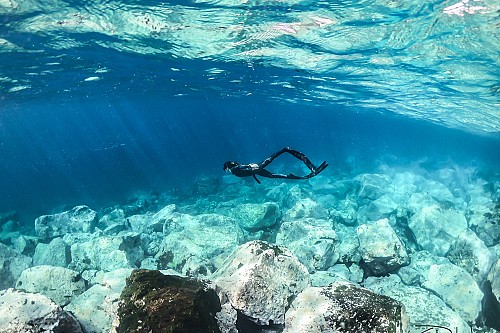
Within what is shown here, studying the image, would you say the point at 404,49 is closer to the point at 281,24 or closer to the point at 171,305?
the point at 281,24

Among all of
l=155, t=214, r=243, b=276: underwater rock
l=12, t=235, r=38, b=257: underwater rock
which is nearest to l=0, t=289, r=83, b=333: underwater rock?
l=155, t=214, r=243, b=276: underwater rock

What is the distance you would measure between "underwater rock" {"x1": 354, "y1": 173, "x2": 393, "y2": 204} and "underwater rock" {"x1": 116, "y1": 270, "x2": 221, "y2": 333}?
53.9 feet

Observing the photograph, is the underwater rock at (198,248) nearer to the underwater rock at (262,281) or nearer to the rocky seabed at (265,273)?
the rocky seabed at (265,273)

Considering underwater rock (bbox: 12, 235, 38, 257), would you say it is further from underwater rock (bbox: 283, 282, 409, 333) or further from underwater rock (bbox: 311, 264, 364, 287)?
underwater rock (bbox: 283, 282, 409, 333)

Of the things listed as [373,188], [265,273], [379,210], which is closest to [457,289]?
[265,273]

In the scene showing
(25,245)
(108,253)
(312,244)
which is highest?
(312,244)

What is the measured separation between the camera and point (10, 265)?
8703mm

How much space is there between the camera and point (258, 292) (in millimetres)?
4719

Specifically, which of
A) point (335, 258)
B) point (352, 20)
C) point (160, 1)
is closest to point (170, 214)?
point (335, 258)

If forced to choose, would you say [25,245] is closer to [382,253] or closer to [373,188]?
[382,253]

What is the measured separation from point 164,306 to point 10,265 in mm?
7836

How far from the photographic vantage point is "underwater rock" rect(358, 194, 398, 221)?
50.0 ft

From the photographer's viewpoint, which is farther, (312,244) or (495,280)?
(312,244)

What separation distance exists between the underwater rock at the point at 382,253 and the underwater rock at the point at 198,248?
4042mm
